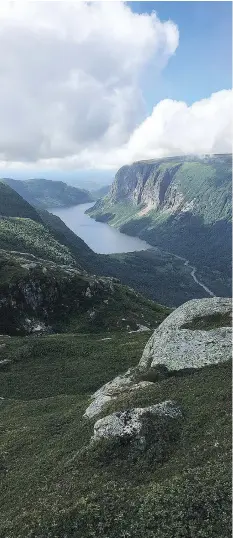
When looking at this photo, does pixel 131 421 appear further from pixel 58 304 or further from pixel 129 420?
pixel 58 304

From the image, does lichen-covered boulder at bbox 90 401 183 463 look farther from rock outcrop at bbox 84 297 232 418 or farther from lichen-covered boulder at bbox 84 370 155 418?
rock outcrop at bbox 84 297 232 418

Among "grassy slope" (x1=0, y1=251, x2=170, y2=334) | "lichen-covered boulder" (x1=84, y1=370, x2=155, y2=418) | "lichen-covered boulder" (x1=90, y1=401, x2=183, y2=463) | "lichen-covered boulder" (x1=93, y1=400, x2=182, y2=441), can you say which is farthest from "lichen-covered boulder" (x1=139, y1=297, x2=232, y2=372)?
Answer: "grassy slope" (x1=0, y1=251, x2=170, y2=334)

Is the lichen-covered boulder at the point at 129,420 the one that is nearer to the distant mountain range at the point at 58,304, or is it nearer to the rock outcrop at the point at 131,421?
the rock outcrop at the point at 131,421

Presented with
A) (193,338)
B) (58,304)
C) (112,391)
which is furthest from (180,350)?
(58,304)

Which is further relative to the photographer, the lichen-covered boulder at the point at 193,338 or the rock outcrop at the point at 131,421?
the lichen-covered boulder at the point at 193,338

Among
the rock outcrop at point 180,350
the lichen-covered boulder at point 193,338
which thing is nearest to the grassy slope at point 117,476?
the rock outcrop at point 180,350

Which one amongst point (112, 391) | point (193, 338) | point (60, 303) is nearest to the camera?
point (112, 391)

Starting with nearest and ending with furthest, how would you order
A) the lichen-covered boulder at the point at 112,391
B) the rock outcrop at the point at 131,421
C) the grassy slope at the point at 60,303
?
the rock outcrop at the point at 131,421 < the lichen-covered boulder at the point at 112,391 < the grassy slope at the point at 60,303
